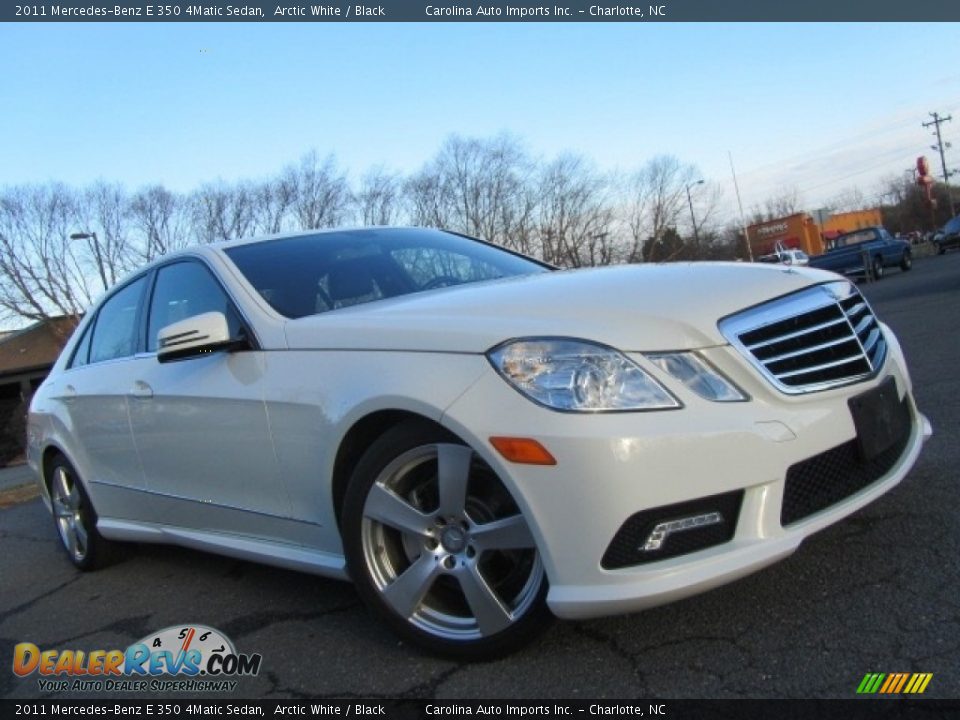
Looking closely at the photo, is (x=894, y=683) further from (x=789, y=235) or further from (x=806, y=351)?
(x=789, y=235)

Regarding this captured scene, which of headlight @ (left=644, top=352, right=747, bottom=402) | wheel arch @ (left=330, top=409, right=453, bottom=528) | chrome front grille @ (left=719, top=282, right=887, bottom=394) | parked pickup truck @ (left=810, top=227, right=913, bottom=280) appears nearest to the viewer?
headlight @ (left=644, top=352, right=747, bottom=402)

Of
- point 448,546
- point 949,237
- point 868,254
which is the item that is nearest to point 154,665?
point 448,546

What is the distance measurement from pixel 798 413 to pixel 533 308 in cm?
86

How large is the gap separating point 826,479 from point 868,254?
26.8 m

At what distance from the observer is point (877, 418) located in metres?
2.71

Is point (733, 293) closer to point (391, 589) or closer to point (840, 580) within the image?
point (840, 580)

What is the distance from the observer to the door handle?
3816 millimetres

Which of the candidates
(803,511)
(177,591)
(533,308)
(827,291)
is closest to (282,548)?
(177,591)

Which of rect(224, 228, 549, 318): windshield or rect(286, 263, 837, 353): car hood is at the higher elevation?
rect(224, 228, 549, 318): windshield

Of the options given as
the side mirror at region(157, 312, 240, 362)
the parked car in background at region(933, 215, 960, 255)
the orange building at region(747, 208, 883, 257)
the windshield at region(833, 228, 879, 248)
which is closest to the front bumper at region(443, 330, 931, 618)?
the side mirror at region(157, 312, 240, 362)

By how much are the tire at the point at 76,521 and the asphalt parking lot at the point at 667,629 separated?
1.40ft

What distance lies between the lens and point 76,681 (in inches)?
122

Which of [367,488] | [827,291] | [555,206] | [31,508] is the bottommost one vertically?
[31,508]

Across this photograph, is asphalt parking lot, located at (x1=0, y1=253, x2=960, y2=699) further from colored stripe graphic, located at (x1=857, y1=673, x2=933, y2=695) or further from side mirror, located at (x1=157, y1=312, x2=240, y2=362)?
side mirror, located at (x1=157, y1=312, x2=240, y2=362)
